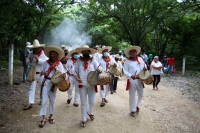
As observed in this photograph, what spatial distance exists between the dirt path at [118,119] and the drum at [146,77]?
115 centimetres

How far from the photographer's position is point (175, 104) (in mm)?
8211

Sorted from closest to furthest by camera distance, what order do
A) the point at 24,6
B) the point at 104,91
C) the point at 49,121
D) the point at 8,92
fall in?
the point at 49,121 < the point at 24,6 < the point at 104,91 < the point at 8,92

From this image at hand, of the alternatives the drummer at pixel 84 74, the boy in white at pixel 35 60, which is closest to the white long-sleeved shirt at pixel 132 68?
the drummer at pixel 84 74

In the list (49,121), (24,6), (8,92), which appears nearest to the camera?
(49,121)

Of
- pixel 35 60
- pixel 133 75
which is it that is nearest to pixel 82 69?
pixel 133 75

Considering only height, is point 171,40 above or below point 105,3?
below

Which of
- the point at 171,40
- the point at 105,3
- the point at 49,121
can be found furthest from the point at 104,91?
the point at 171,40

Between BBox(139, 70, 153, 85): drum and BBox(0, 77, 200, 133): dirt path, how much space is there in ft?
3.78

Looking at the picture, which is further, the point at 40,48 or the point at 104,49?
the point at 104,49

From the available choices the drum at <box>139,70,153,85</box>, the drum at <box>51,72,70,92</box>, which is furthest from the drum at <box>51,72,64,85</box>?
the drum at <box>139,70,153,85</box>

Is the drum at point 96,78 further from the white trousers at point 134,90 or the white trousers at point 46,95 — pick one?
the white trousers at point 134,90

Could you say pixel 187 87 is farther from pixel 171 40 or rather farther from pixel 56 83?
pixel 171 40

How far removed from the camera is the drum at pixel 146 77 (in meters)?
6.02

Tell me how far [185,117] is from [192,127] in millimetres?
816
